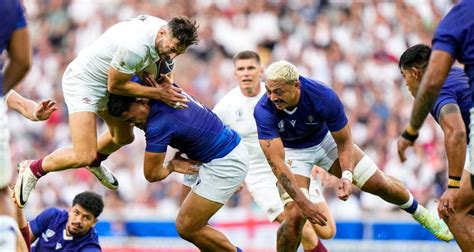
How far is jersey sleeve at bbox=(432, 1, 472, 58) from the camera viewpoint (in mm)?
8406

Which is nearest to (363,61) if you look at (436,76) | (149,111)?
(149,111)

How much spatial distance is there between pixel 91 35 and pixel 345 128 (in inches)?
491

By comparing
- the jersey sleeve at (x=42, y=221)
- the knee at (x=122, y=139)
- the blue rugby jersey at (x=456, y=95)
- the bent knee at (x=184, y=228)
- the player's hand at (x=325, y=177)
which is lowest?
the player's hand at (x=325, y=177)

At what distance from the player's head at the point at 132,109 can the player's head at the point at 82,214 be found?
4.81ft

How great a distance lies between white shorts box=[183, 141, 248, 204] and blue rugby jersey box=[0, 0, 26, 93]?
3.79 metres

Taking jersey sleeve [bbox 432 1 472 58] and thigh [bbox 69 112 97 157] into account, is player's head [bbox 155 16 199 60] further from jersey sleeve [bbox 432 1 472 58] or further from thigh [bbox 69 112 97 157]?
jersey sleeve [bbox 432 1 472 58]

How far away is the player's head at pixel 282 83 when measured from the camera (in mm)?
11102

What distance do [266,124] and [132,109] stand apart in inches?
54.8

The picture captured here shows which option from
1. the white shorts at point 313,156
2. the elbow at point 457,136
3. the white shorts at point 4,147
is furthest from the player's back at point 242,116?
the white shorts at point 4,147

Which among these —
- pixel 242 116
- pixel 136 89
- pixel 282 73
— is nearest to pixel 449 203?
pixel 282 73

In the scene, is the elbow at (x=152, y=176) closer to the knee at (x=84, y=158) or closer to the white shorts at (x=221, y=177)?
the white shorts at (x=221, y=177)

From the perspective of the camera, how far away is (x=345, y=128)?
11.6 m

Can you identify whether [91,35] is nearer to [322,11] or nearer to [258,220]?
[322,11]

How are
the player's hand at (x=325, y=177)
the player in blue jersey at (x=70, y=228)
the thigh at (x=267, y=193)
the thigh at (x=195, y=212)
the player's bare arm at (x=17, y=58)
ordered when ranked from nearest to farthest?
the player's bare arm at (x=17, y=58) < the thigh at (x=195, y=212) < the player in blue jersey at (x=70, y=228) < the player's hand at (x=325, y=177) < the thigh at (x=267, y=193)
